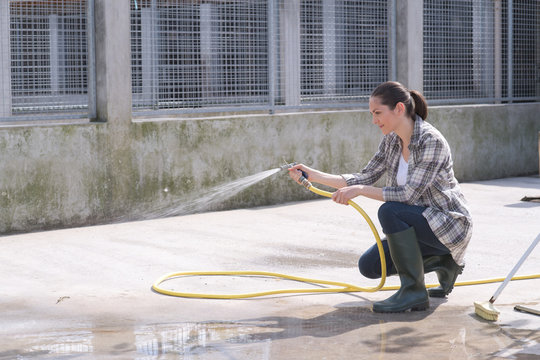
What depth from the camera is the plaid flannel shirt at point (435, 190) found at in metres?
5.29

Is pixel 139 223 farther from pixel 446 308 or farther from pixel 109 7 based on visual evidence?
pixel 446 308

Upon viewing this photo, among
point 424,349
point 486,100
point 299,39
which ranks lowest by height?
point 424,349

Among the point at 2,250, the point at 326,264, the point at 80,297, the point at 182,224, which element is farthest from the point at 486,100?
the point at 80,297

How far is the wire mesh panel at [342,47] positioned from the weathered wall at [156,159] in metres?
0.64

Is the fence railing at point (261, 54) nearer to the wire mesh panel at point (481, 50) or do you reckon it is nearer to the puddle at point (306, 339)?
the wire mesh panel at point (481, 50)

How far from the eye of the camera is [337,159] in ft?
36.6

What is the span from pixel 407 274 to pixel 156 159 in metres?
4.70

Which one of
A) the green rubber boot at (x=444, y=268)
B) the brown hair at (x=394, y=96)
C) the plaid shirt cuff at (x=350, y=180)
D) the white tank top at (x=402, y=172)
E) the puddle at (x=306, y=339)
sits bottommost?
the puddle at (x=306, y=339)

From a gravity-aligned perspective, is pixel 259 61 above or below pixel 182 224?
above

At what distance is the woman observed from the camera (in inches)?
209

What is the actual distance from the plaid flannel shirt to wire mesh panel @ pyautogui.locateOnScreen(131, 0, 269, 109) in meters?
5.01

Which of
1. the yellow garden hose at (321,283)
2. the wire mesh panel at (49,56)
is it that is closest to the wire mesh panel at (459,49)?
the wire mesh panel at (49,56)

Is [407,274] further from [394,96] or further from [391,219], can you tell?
[394,96]

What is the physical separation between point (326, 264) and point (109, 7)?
3847mm
